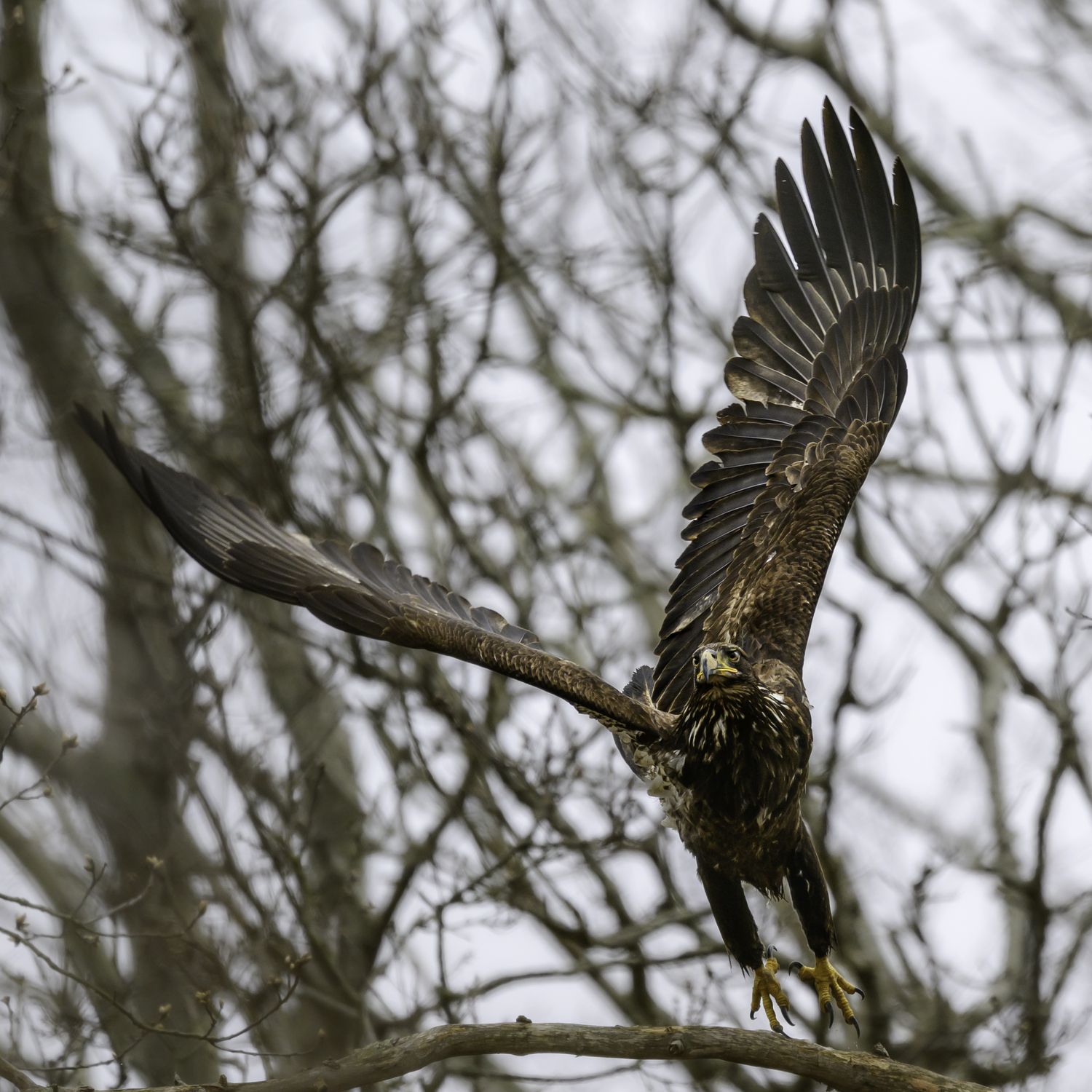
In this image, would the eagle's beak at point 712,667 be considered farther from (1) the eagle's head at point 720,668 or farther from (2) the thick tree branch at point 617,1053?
(2) the thick tree branch at point 617,1053

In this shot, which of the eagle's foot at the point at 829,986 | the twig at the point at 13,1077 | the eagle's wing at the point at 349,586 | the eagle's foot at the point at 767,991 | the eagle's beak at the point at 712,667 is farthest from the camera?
the eagle's foot at the point at 829,986

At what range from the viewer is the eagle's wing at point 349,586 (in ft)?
17.3

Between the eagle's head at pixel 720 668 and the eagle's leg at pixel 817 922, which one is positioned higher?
the eagle's head at pixel 720 668

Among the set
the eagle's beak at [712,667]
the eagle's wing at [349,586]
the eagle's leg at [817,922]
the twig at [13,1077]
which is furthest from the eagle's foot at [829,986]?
the twig at [13,1077]

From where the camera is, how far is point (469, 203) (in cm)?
945

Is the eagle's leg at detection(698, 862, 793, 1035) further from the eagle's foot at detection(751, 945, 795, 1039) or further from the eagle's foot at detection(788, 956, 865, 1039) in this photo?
the eagle's foot at detection(788, 956, 865, 1039)

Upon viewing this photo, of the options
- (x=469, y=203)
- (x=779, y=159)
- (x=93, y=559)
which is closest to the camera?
(x=779, y=159)

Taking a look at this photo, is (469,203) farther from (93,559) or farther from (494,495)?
(93,559)

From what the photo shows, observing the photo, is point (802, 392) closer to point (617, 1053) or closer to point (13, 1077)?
point (617, 1053)

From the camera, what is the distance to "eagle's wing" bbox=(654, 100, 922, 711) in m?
6.21

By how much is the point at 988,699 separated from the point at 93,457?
640cm

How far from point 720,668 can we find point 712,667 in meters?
0.03

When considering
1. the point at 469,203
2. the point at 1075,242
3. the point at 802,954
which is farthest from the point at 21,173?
the point at 1075,242

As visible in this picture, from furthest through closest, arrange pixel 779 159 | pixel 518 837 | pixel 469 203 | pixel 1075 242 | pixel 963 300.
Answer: pixel 1075 242
pixel 469 203
pixel 963 300
pixel 518 837
pixel 779 159
